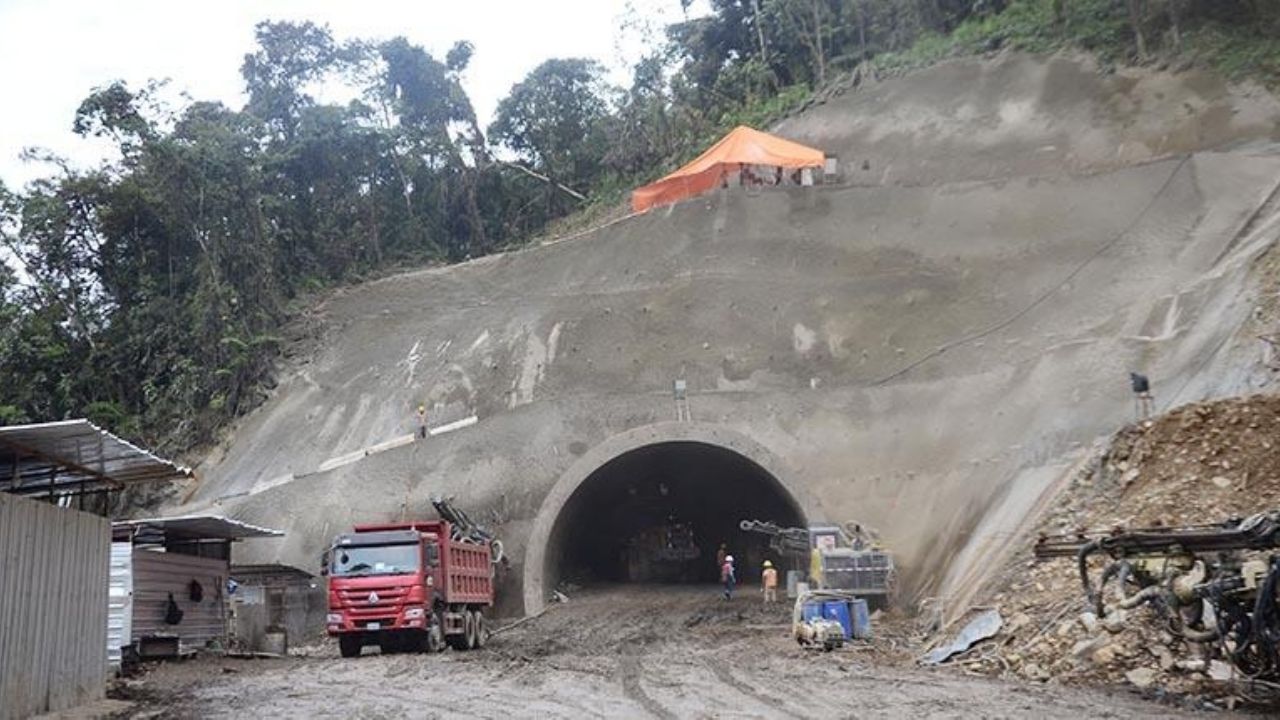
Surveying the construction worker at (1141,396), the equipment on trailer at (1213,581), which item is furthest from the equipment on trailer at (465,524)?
the equipment on trailer at (1213,581)

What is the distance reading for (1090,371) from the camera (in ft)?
76.6

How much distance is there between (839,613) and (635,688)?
594cm

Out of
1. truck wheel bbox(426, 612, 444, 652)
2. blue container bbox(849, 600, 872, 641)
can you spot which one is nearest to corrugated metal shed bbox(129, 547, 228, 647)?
truck wheel bbox(426, 612, 444, 652)

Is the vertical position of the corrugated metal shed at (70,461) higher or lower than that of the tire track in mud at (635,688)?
higher

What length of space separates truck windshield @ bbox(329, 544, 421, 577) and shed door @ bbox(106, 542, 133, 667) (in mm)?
3362

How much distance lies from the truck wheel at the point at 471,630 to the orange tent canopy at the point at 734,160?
62.0 ft

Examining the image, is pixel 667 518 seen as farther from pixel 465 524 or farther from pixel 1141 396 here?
pixel 1141 396

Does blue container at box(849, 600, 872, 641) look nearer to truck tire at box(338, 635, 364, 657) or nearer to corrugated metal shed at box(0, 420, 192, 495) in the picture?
truck tire at box(338, 635, 364, 657)

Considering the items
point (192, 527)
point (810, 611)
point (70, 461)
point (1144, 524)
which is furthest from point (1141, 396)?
point (192, 527)

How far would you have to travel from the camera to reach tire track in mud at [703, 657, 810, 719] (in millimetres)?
10898

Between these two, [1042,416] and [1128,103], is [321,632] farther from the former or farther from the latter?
→ [1128,103]

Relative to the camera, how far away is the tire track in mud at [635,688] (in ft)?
36.3

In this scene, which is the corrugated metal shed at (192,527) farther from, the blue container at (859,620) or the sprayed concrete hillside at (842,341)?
the blue container at (859,620)

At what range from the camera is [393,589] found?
64.7ft
